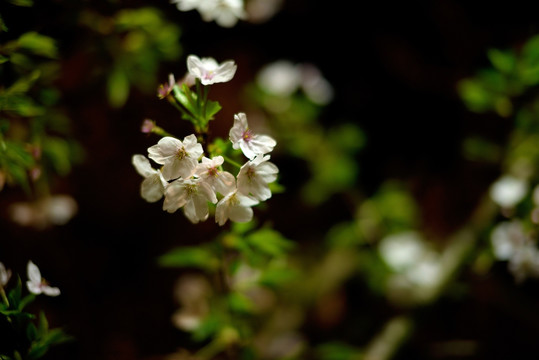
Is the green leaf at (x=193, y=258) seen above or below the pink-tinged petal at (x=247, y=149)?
below

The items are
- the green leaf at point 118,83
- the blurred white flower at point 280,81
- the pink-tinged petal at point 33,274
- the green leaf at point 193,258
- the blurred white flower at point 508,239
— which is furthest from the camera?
the blurred white flower at point 280,81

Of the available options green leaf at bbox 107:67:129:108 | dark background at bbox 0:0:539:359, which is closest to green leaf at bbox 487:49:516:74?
dark background at bbox 0:0:539:359

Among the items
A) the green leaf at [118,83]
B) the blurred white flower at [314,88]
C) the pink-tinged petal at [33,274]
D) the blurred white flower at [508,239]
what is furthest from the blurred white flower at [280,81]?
the pink-tinged petal at [33,274]

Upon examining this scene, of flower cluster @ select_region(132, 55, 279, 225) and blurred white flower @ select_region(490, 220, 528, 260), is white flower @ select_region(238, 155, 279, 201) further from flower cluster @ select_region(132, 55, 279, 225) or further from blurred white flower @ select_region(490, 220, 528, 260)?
blurred white flower @ select_region(490, 220, 528, 260)

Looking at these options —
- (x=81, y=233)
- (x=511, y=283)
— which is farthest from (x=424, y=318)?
(x=81, y=233)

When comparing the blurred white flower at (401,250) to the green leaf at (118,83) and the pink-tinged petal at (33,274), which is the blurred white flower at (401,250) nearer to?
the green leaf at (118,83)

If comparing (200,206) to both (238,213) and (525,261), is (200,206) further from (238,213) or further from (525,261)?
(525,261)

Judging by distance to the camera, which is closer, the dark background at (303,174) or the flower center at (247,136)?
the flower center at (247,136)
